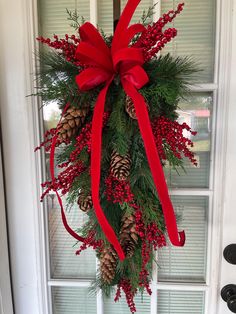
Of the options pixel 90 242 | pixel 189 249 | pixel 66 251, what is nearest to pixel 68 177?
pixel 90 242

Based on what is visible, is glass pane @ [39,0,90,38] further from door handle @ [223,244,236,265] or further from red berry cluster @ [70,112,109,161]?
door handle @ [223,244,236,265]

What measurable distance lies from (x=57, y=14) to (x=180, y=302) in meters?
1.01

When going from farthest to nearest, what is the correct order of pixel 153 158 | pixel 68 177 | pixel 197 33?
pixel 197 33
pixel 68 177
pixel 153 158

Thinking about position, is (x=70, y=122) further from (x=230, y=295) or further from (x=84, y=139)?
(x=230, y=295)

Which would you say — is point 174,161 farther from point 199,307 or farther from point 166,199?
point 199,307

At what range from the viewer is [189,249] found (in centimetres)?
85

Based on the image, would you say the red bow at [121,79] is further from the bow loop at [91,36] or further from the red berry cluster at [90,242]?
the red berry cluster at [90,242]

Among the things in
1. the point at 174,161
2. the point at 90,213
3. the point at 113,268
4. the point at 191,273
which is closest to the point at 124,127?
the point at 174,161

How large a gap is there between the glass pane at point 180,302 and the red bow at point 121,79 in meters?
0.49

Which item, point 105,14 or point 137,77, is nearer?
point 137,77

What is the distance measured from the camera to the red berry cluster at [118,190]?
536 mm

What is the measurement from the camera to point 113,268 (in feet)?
2.09

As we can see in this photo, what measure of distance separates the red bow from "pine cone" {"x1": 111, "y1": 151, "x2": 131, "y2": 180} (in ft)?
0.17

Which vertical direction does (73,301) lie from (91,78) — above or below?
below
